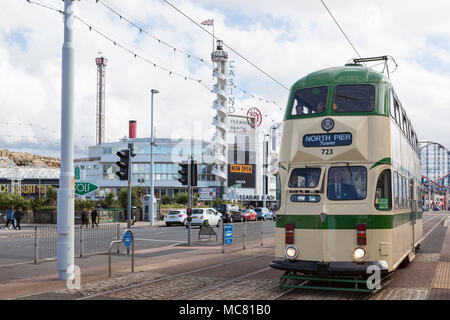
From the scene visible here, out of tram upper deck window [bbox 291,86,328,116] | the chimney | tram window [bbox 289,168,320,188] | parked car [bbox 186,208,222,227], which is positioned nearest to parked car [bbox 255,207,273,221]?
parked car [bbox 186,208,222,227]

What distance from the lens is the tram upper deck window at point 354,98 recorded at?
1066 cm

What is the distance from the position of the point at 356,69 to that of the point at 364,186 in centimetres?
254

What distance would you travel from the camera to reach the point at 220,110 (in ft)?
266

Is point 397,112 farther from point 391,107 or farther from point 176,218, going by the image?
point 176,218

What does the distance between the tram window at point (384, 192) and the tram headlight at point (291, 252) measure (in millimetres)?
1782

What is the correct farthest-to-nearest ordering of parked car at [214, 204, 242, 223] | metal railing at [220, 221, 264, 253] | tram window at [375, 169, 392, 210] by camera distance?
parked car at [214, 204, 242, 223] < metal railing at [220, 221, 264, 253] < tram window at [375, 169, 392, 210]

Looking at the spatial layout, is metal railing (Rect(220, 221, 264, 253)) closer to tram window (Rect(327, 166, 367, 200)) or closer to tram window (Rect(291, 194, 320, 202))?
tram window (Rect(291, 194, 320, 202))

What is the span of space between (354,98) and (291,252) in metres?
3.35

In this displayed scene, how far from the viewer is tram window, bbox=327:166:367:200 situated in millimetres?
10359

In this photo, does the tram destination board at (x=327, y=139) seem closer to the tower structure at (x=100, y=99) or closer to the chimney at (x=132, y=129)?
the chimney at (x=132, y=129)

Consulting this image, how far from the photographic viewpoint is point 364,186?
34.0 ft

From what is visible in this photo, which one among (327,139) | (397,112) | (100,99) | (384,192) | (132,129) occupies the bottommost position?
(384,192)

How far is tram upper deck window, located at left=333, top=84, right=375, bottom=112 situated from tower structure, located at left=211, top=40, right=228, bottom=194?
69225 millimetres

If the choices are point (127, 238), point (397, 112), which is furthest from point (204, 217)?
point (397, 112)
